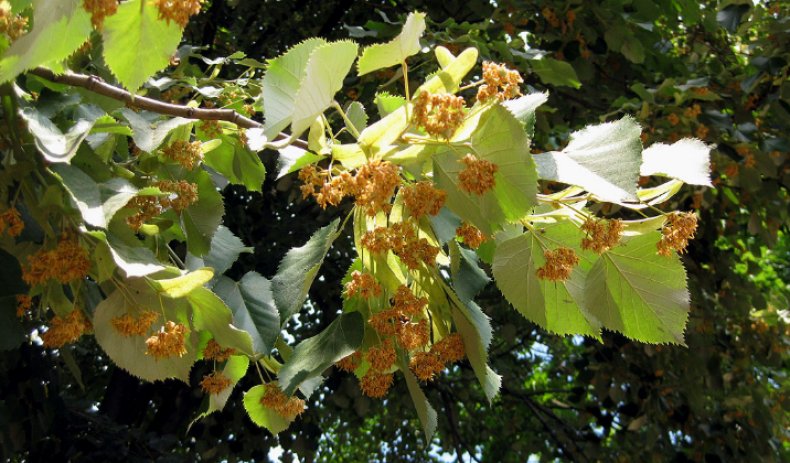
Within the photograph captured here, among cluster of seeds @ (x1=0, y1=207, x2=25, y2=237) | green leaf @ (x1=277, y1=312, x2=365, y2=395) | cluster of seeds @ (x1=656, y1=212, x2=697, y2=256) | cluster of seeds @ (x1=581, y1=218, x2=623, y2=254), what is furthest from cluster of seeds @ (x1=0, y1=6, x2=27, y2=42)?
cluster of seeds @ (x1=656, y1=212, x2=697, y2=256)

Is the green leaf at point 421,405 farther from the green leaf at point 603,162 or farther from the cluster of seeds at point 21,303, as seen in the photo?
the cluster of seeds at point 21,303

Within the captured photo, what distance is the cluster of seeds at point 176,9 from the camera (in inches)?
40.8

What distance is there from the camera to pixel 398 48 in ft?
3.82

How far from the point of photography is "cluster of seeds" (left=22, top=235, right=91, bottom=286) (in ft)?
3.90

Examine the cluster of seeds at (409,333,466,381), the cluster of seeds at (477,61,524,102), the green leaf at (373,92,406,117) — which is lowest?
the cluster of seeds at (409,333,466,381)

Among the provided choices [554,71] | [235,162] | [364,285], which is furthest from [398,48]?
[554,71]

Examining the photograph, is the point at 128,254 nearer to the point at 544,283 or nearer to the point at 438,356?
the point at 438,356

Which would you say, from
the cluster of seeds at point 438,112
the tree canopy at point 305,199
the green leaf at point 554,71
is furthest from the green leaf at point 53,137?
the green leaf at point 554,71

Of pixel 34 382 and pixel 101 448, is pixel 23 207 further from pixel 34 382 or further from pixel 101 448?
pixel 101 448

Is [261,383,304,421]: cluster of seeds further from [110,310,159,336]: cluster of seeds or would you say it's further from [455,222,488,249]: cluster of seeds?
[455,222,488,249]: cluster of seeds

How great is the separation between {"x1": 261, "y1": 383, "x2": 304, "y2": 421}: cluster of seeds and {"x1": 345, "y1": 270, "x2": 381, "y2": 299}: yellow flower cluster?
0.32m

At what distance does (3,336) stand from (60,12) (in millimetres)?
705

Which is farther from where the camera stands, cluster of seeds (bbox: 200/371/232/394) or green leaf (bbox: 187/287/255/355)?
cluster of seeds (bbox: 200/371/232/394)

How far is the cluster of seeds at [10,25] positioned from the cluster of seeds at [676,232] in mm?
909
